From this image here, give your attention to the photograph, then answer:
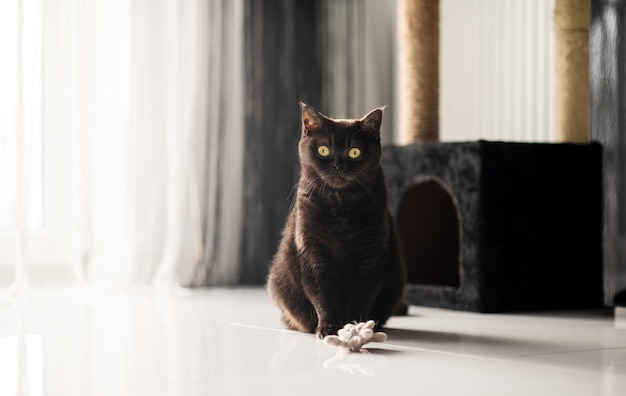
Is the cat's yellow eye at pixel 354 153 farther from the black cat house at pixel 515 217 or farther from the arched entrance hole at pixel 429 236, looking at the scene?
the arched entrance hole at pixel 429 236

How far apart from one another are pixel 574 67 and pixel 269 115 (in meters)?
1.19

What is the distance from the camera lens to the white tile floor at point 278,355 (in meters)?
1.21

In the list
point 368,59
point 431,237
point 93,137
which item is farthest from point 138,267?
point 368,59

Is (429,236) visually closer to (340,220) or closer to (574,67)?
(574,67)

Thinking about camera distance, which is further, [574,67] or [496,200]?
[574,67]

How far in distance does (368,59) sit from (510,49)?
0.66m

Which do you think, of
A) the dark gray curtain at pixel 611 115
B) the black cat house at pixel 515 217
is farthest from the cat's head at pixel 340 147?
the dark gray curtain at pixel 611 115

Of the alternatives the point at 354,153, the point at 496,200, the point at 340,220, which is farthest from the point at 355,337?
the point at 496,200

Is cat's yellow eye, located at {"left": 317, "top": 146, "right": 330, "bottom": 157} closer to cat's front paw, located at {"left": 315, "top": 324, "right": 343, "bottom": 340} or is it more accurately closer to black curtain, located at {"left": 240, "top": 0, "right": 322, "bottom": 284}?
cat's front paw, located at {"left": 315, "top": 324, "right": 343, "bottom": 340}

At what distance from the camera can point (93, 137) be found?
2.77 metres

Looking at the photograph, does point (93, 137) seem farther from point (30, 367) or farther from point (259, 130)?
point (30, 367)

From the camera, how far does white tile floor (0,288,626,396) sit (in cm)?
121

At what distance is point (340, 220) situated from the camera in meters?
1.67

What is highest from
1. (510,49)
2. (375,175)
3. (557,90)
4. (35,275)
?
(510,49)
